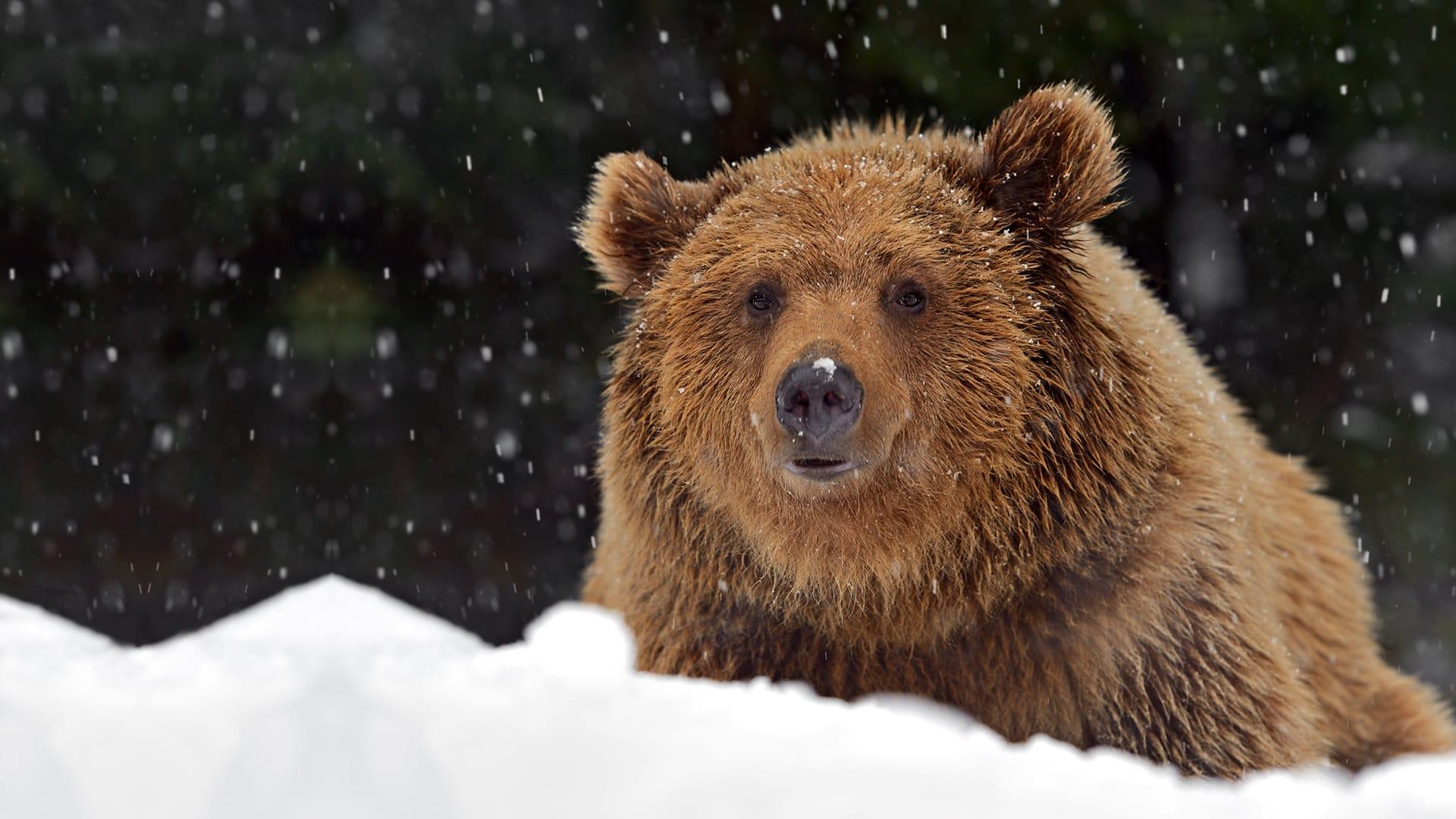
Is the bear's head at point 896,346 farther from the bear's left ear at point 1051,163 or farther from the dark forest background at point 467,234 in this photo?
the dark forest background at point 467,234

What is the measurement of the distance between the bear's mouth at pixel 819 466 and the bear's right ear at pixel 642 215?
1033mm

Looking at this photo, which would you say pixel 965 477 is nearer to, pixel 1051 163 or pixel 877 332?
pixel 877 332

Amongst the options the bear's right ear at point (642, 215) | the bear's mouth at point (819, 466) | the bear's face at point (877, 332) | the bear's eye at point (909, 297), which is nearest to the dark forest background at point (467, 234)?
the bear's right ear at point (642, 215)

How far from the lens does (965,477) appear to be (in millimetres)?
3918

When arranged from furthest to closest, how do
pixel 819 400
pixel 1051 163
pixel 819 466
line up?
pixel 1051 163
pixel 819 466
pixel 819 400

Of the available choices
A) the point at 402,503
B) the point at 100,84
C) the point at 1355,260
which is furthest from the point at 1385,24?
the point at 100,84

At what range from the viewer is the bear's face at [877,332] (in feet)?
12.4

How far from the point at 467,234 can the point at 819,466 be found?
→ 461 cm

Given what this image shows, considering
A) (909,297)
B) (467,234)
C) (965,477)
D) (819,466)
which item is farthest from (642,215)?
(467,234)

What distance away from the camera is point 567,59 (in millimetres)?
7625

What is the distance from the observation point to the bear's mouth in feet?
12.0

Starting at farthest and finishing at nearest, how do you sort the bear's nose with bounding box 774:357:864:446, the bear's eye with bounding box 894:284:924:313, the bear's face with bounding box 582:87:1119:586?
the bear's eye with bounding box 894:284:924:313 < the bear's face with bounding box 582:87:1119:586 < the bear's nose with bounding box 774:357:864:446

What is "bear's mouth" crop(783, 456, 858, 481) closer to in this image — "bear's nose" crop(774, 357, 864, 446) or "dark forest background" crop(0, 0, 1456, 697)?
"bear's nose" crop(774, 357, 864, 446)

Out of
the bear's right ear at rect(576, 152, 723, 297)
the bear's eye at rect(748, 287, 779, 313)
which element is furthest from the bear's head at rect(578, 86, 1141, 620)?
the bear's right ear at rect(576, 152, 723, 297)
